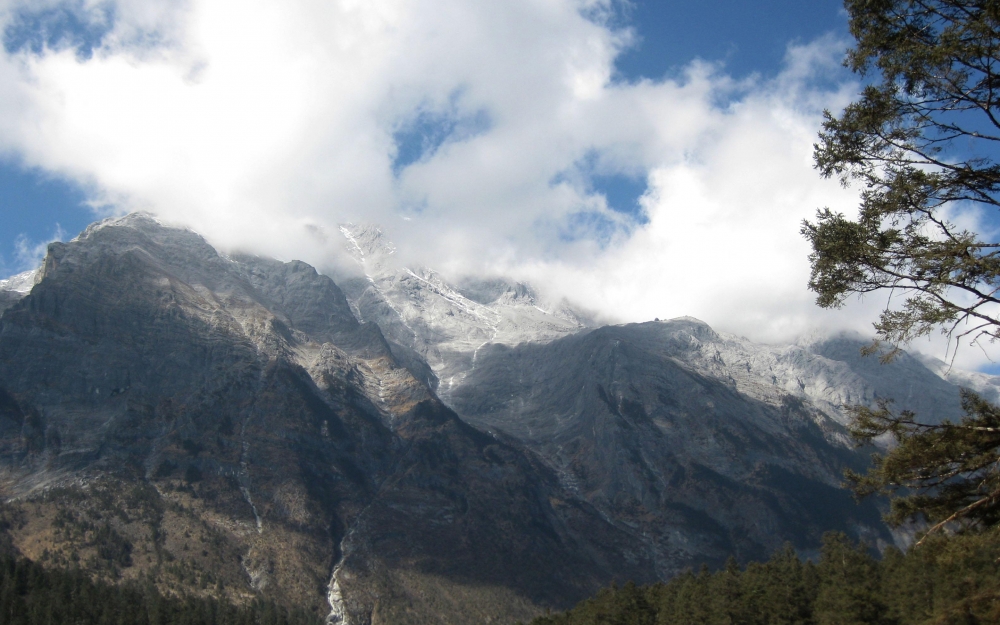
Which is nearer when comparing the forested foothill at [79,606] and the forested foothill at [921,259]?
the forested foothill at [921,259]

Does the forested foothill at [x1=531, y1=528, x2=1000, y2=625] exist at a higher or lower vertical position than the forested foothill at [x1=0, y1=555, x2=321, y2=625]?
lower

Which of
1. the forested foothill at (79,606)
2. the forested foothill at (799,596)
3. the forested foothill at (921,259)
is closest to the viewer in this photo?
the forested foothill at (921,259)

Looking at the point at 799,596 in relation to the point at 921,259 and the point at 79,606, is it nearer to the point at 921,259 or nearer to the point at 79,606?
the point at 921,259

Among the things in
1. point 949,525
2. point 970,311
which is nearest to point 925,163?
point 970,311

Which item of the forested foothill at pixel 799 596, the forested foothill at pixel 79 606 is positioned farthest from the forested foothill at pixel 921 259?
the forested foothill at pixel 79 606

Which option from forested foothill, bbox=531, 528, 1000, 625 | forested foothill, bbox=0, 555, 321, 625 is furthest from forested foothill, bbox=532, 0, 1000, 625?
forested foothill, bbox=0, 555, 321, 625

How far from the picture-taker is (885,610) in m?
66.9

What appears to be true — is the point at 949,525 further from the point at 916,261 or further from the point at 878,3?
the point at 878,3

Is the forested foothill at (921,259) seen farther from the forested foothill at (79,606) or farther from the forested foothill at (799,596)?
the forested foothill at (79,606)

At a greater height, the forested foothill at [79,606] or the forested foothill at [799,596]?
the forested foothill at [79,606]

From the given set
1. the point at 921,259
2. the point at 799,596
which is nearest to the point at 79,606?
the point at 799,596

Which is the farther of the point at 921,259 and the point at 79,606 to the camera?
the point at 79,606

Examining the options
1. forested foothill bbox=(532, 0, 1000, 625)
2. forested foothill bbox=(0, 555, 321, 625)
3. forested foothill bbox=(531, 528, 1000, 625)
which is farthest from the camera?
Answer: forested foothill bbox=(0, 555, 321, 625)

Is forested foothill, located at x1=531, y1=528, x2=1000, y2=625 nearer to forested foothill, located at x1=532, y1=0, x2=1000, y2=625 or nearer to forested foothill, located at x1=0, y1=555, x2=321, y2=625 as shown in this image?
forested foothill, located at x1=532, y1=0, x2=1000, y2=625
